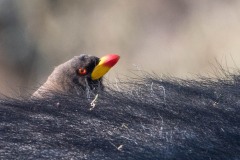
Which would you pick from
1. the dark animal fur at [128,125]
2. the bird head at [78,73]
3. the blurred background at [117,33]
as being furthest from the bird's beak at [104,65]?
the blurred background at [117,33]

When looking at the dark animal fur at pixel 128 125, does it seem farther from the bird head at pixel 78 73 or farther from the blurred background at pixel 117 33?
the blurred background at pixel 117 33

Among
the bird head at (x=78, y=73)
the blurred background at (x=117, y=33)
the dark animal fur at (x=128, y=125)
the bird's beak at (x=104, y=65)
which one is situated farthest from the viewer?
the blurred background at (x=117, y=33)

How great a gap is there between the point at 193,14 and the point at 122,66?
0.89 metres

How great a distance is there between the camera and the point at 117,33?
6.08 metres

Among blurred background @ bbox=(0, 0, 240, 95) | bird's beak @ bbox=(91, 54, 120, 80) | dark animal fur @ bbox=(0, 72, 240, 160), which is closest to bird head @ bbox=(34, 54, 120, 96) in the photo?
bird's beak @ bbox=(91, 54, 120, 80)

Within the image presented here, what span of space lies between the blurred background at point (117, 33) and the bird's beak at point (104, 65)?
3297 mm

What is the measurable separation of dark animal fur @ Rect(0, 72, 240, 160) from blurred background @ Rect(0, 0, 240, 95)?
14.1 ft

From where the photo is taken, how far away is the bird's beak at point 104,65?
188 cm

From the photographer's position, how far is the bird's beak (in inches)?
74.0

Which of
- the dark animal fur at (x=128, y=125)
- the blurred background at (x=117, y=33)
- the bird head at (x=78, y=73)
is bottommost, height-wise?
the dark animal fur at (x=128, y=125)

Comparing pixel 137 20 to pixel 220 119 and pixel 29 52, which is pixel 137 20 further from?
pixel 220 119

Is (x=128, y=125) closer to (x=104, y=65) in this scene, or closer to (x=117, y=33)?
(x=104, y=65)

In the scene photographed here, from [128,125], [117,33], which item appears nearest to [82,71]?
[128,125]

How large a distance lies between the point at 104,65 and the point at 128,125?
1.00m
